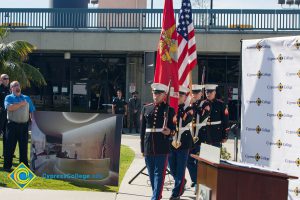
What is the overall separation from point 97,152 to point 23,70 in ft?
38.4

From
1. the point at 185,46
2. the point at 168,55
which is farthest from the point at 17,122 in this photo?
the point at 185,46

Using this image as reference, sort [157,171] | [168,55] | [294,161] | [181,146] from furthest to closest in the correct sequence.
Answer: [168,55] < [181,146] < [157,171] < [294,161]

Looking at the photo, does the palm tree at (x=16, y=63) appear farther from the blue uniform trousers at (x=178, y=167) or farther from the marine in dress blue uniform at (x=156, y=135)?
the marine in dress blue uniform at (x=156, y=135)

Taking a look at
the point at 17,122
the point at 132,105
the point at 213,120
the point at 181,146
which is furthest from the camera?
the point at 132,105

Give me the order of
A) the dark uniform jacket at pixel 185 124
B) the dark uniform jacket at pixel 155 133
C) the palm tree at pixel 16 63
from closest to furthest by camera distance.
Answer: the dark uniform jacket at pixel 155 133 < the dark uniform jacket at pixel 185 124 < the palm tree at pixel 16 63

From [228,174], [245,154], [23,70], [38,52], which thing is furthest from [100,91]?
[228,174]

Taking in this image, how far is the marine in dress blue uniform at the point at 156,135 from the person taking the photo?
808cm

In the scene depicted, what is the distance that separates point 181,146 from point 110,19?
16.2 meters

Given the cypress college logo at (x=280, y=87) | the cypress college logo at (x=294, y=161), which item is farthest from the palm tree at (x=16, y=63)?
the cypress college logo at (x=294, y=161)

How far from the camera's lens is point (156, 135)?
8.18 meters

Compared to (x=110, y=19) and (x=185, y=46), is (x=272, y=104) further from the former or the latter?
(x=110, y=19)

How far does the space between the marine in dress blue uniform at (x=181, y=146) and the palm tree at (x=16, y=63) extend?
1188 centimetres

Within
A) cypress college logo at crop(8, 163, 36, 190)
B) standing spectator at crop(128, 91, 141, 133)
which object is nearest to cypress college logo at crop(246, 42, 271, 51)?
cypress college logo at crop(8, 163, 36, 190)

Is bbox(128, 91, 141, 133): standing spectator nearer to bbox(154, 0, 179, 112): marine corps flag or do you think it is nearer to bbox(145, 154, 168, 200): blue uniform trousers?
bbox(154, 0, 179, 112): marine corps flag
